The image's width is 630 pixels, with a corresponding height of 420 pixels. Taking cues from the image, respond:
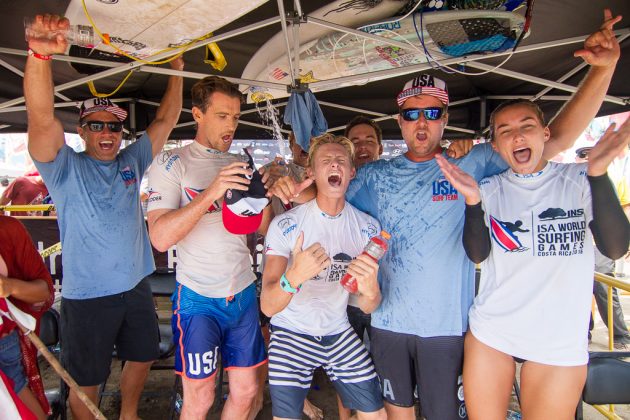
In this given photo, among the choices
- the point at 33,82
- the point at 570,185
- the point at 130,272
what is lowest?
the point at 130,272

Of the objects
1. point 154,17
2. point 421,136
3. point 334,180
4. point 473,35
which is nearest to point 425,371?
point 334,180

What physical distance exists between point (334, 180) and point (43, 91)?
1.72 meters

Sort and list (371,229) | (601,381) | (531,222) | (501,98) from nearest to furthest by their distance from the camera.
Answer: (531,222)
(601,381)
(371,229)
(501,98)

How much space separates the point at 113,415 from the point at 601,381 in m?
3.58

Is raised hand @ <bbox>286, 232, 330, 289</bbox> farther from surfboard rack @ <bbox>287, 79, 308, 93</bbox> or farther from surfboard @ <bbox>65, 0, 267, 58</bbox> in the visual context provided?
surfboard rack @ <bbox>287, 79, 308, 93</bbox>

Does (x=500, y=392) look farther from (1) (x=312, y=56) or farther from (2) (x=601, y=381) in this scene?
(1) (x=312, y=56)

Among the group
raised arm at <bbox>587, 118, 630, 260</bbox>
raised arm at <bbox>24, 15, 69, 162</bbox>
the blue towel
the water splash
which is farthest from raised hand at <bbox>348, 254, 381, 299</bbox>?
the water splash

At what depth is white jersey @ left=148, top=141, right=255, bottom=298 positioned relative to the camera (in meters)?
2.26

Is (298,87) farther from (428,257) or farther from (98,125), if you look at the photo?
(428,257)

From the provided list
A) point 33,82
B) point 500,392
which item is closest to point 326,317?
point 500,392

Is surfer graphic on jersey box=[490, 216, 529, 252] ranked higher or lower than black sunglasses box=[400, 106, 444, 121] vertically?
lower

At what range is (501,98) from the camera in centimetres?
545

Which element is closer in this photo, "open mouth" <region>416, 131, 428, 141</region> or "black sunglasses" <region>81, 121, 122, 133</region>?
"open mouth" <region>416, 131, 428, 141</region>

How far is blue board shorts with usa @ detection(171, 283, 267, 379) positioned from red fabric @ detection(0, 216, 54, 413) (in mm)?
709
